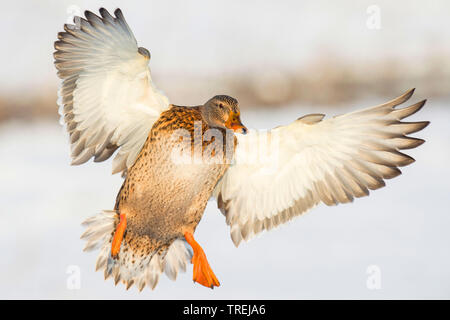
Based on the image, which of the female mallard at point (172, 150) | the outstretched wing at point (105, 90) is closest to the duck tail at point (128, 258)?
the female mallard at point (172, 150)

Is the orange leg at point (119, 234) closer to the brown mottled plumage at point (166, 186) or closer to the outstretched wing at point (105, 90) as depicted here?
the brown mottled plumage at point (166, 186)

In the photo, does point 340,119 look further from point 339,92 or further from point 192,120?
point 192,120

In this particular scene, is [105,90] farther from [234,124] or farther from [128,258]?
[128,258]

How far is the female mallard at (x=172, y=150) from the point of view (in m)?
3.38

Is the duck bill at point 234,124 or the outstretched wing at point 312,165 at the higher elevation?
the duck bill at point 234,124

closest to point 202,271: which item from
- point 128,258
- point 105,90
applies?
point 128,258

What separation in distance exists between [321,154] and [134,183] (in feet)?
2.74

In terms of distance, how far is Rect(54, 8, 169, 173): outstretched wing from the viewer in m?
3.31

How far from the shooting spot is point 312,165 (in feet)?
12.0

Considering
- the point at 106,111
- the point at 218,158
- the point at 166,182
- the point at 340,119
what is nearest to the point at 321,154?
the point at 340,119

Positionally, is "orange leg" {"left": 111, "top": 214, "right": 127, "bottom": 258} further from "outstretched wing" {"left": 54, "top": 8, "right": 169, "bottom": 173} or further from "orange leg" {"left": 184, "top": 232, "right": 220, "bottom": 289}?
"orange leg" {"left": 184, "top": 232, "right": 220, "bottom": 289}

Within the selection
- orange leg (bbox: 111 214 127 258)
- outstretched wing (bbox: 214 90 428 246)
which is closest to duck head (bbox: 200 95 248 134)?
outstretched wing (bbox: 214 90 428 246)

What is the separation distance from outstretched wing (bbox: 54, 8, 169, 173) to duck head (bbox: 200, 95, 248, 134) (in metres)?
0.21

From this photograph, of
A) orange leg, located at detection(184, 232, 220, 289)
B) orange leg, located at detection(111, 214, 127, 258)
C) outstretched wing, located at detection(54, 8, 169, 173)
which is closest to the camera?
outstretched wing, located at detection(54, 8, 169, 173)
